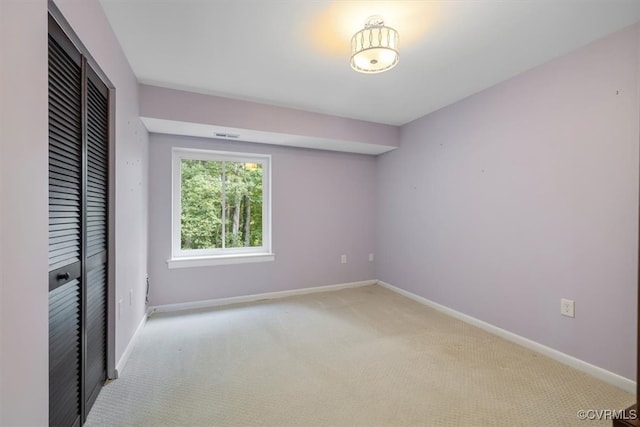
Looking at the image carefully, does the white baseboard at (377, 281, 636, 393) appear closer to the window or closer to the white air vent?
the window

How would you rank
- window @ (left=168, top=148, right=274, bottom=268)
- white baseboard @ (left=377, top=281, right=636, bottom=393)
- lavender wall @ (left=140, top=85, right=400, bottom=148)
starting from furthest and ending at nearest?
window @ (left=168, top=148, right=274, bottom=268)
lavender wall @ (left=140, top=85, right=400, bottom=148)
white baseboard @ (left=377, top=281, right=636, bottom=393)

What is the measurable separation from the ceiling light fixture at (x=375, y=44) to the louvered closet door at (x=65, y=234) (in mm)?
1491

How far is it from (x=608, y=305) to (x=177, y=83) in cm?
384

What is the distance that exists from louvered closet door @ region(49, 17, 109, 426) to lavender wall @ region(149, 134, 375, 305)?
1.38 metres

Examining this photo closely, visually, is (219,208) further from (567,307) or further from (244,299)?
(567,307)

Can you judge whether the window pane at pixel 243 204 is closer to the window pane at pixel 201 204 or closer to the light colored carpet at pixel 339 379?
the window pane at pixel 201 204

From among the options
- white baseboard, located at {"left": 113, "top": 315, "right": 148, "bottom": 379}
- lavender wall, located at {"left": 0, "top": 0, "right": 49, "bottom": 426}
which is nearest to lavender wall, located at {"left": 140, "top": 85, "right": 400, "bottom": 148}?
lavender wall, located at {"left": 0, "top": 0, "right": 49, "bottom": 426}

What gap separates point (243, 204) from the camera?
12.1 feet

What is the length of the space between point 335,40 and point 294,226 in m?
2.40

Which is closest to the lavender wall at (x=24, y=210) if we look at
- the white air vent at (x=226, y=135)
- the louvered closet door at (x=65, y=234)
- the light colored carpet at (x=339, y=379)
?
the louvered closet door at (x=65, y=234)

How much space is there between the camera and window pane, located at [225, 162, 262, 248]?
362 cm

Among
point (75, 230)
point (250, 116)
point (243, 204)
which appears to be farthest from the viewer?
point (243, 204)

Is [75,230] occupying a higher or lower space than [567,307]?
higher


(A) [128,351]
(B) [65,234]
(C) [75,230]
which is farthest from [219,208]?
(B) [65,234]
